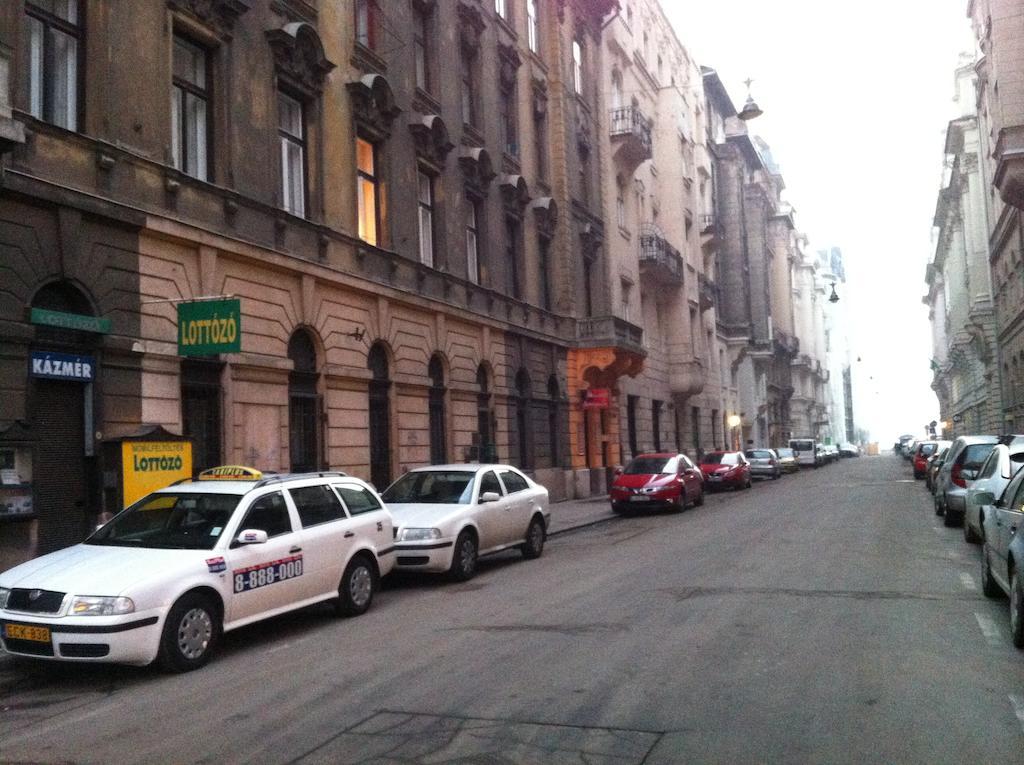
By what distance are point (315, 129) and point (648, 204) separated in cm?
2595

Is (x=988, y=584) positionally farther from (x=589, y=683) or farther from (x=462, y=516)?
(x=462, y=516)

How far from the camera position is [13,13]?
452 inches

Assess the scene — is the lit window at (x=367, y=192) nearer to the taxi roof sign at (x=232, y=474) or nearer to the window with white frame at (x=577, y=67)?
the taxi roof sign at (x=232, y=474)

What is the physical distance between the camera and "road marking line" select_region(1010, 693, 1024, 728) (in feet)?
18.6

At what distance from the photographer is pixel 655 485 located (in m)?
23.8

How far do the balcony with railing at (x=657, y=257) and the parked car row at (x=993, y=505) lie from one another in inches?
631

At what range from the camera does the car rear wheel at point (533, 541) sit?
48.6 feet

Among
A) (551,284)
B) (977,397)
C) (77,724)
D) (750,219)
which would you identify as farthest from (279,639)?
(750,219)

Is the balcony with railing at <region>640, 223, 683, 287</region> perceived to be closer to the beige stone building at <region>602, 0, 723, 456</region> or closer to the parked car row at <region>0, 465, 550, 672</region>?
the beige stone building at <region>602, 0, 723, 456</region>

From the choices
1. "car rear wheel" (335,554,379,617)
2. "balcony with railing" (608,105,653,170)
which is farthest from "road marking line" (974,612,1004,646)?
"balcony with railing" (608,105,653,170)

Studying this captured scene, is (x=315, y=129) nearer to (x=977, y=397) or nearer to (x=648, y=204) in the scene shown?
(x=648, y=204)

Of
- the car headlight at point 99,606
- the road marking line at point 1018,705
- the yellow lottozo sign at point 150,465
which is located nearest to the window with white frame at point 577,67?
the yellow lottozo sign at point 150,465

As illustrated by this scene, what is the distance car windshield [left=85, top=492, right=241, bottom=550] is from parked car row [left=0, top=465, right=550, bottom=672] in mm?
14

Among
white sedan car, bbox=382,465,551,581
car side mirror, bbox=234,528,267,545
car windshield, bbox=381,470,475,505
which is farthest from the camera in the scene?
car windshield, bbox=381,470,475,505
